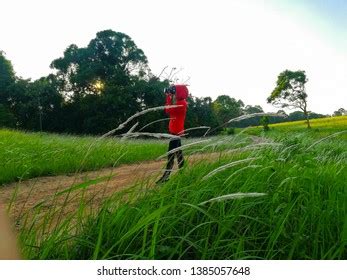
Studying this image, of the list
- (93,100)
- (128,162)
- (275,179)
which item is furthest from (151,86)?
(275,179)

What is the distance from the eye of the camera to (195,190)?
94.7 inches

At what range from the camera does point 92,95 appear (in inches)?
1453

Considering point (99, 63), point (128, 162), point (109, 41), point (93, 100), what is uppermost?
point (109, 41)

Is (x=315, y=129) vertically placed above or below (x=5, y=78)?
below

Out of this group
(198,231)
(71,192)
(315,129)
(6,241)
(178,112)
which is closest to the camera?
(6,241)

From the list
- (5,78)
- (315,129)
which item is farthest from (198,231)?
(5,78)

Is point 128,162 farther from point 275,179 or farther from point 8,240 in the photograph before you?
point 8,240

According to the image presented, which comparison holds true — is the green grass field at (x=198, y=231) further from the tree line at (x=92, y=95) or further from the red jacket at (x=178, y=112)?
the tree line at (x=92, y=95)

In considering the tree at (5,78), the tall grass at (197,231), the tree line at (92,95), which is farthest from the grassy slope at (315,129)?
the tree at (5,78)

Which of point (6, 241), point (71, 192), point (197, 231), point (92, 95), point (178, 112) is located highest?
point (92, 95)

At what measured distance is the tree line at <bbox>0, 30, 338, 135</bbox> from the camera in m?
34.8

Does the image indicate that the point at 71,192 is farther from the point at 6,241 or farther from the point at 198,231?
the point at 6,241

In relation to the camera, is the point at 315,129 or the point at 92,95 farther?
the point at 92,95

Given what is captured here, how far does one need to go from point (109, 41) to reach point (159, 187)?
42.2 m
